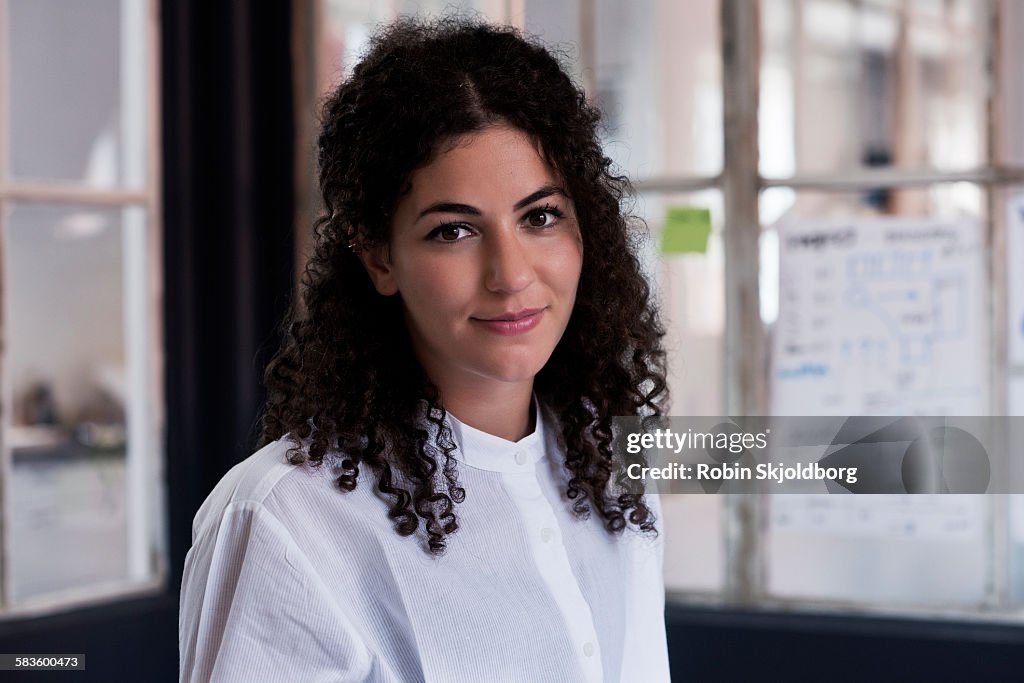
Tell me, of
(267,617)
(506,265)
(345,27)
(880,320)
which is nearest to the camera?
(267,617)

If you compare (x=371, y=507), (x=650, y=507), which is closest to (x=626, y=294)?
(x=650, y=507)

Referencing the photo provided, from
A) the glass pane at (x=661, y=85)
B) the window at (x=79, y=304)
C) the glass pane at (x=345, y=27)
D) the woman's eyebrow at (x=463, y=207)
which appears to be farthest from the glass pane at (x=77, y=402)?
the woman's eyebrow at (x=463, y=207)

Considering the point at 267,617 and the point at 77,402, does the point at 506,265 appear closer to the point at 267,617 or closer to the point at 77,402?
the point at 267,617

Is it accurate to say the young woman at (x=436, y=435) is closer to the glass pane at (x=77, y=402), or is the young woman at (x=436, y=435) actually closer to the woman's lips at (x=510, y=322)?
the woman's lips at (x=510, y=322)

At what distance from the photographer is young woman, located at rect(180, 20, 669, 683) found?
99cm

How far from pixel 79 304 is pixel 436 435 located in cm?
168

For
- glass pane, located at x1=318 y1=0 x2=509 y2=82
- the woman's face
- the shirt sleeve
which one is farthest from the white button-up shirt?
glass pane, located at x1=318 y1=0 x2=509 y2=82

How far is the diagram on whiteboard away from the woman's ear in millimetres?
1572

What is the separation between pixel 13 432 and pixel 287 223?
0.89m

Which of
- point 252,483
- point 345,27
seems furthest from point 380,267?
point 345,27

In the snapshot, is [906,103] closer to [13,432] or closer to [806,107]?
[806,107]

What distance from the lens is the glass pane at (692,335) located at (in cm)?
258

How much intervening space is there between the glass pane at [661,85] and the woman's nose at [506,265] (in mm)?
1557

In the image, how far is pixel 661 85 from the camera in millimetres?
2625
